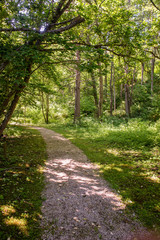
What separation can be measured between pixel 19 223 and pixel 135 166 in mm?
4097

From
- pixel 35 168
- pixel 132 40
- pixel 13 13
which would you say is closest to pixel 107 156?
pixel 35 168

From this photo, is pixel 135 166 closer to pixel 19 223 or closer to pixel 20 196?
pixel 20 196

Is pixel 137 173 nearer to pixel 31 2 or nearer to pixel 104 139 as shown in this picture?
pixel 104 139

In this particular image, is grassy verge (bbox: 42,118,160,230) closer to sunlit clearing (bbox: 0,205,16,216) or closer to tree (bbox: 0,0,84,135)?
sunlit clearing (bbox: 0,205,16,216)

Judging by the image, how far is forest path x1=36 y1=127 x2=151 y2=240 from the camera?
2.63 m

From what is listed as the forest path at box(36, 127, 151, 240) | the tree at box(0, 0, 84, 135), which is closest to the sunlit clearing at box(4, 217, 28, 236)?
the forest path at box(36, 127, 151, 240)

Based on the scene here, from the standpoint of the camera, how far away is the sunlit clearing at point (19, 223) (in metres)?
2.61

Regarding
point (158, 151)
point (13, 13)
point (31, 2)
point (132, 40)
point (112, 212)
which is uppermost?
point (31, 2)

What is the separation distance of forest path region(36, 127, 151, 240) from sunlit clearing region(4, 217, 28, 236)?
326 millimetres

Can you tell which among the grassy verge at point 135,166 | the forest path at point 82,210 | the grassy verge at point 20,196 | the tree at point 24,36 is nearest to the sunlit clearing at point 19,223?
the grassy verge at point 20,196

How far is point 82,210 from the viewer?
3.23 meters

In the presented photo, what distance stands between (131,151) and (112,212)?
4245 mm

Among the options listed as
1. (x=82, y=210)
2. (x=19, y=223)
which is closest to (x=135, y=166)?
(x=82, y=210)

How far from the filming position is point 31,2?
15.6 ft
